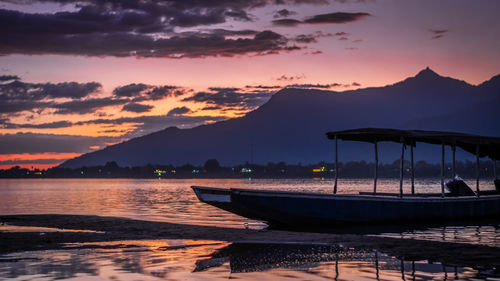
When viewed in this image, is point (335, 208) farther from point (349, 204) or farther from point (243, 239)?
point (243, 239)

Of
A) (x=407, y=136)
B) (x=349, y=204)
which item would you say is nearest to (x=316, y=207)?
(x=349, y=204)

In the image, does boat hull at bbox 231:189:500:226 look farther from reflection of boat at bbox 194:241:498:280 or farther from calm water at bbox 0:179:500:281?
reflection of boat at bbox 194:241:498:280

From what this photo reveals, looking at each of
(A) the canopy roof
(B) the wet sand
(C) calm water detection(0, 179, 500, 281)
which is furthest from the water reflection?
(A) the canopy roof

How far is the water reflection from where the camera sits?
37.7 ft

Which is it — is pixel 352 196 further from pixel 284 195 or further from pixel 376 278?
pixel 376 278

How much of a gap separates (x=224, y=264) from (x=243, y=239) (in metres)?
4.32

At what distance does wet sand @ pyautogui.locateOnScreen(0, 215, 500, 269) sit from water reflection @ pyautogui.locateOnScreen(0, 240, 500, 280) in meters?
0.57

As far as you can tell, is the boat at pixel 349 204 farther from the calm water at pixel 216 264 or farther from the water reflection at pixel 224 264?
the water reflection at pixel 224 264

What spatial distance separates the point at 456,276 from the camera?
11.3 metres

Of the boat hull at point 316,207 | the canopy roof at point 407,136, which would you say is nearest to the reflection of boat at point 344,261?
the boat hull at point 316,207

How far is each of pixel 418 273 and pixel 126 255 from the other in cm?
707

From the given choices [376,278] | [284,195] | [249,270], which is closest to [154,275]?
[249,270]

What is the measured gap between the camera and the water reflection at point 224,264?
37.7 ft

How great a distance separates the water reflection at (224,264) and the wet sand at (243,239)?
569 millimetres
